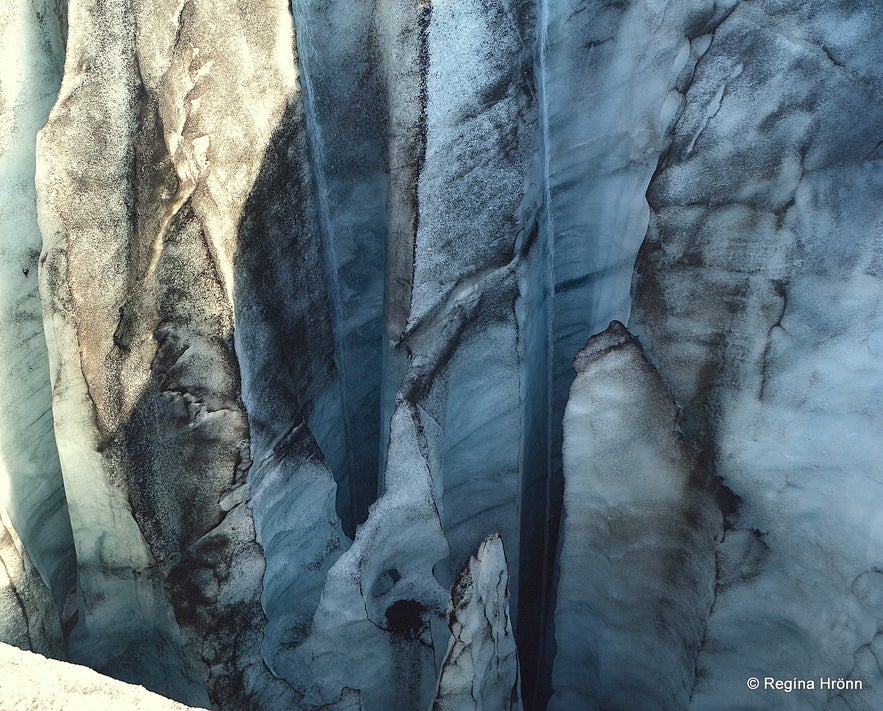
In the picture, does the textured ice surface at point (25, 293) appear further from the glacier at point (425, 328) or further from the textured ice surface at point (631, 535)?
the textured ice surface at point (631, 535)

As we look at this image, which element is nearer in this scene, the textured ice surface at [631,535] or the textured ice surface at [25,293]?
the textured ice surface at [25,293]

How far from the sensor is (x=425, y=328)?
1.37 meters

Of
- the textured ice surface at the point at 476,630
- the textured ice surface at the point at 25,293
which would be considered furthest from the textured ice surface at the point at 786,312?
the textured ice surface at the point at 25,293

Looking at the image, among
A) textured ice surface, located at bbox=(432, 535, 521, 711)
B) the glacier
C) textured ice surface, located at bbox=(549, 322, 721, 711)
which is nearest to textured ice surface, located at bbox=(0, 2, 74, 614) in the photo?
the glacier

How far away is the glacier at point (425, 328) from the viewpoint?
46.7 inches

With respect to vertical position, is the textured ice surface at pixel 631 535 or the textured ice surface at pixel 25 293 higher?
the textured ice surface at pixel 25 293

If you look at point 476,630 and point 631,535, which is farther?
point 631,535

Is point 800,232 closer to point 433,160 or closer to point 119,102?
point 433,160

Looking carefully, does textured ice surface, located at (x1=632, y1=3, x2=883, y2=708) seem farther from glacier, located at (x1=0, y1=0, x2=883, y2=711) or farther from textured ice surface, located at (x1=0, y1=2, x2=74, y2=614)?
textured ice surface, located at (x1=0, y1=2, x2=74, y2=614)

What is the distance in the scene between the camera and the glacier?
1187 millimetres

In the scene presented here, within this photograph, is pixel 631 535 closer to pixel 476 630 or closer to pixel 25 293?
pixel 476 630

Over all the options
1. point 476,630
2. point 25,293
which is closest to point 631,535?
point 476,630

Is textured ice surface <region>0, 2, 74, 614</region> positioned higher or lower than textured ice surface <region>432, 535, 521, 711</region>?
higher

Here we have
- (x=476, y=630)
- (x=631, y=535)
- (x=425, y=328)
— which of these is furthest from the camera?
(x=631, y=535)
